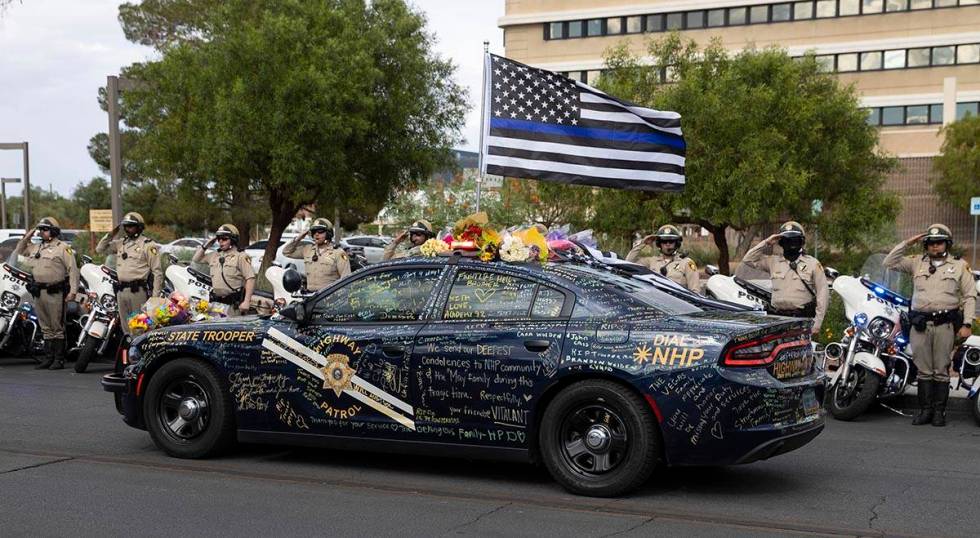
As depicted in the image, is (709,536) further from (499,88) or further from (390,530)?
(499,88)

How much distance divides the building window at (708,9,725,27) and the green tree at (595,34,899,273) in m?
26.0

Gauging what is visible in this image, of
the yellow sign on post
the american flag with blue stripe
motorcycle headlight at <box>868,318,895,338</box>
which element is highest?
the american flag with blue stripe

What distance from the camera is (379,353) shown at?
7.40 meters

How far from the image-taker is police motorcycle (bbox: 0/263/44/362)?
14328 millimetres

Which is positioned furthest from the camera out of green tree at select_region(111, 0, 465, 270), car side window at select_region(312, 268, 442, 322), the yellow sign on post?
green tree at select_region(111, 0, 465, 270)

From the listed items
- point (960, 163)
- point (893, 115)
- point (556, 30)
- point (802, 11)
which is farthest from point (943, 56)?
point (556, 30)

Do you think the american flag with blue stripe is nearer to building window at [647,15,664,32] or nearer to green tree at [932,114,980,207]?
green tree at [932,114,980,207]

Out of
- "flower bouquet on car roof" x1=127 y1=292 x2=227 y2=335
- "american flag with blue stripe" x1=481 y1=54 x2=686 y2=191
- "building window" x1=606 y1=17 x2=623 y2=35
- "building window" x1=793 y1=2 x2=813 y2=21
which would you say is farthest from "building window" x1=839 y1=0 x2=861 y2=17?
"flower bouquet on car roof" x1=127 y1=292 x2=227 y2=335

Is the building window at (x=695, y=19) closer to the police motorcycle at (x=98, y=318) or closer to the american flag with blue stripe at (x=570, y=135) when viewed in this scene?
the american flag with blue stripe at (x=570, y=135)

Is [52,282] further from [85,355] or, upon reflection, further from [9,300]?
[85,355]

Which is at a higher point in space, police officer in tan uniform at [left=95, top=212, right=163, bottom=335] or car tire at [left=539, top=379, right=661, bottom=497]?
police officer in tan uniform at [left=95, top=212, right=163, bottom=335]

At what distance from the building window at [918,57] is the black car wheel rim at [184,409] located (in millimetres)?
54860

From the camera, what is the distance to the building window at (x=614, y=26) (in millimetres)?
61500

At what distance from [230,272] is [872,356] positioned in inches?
287
